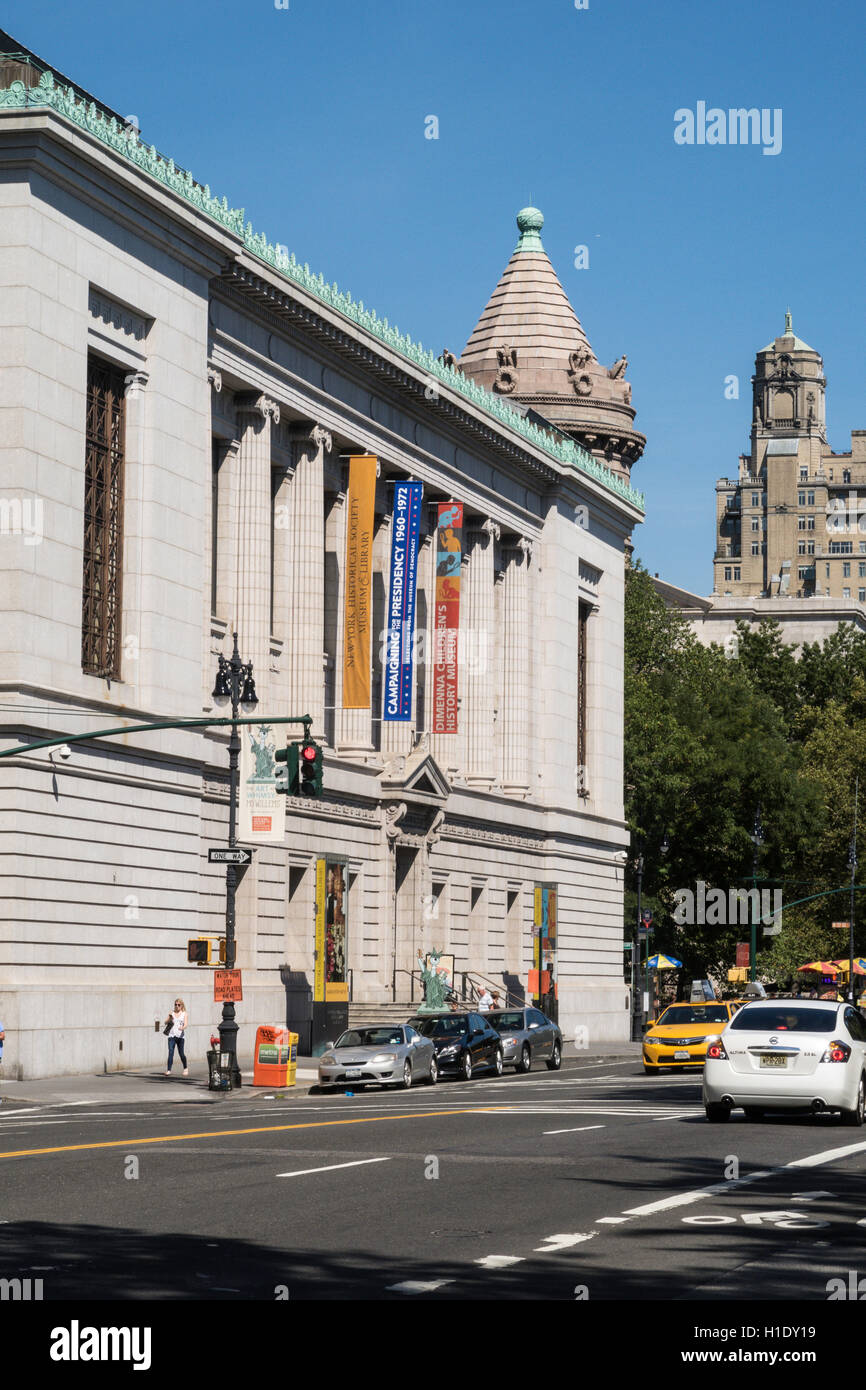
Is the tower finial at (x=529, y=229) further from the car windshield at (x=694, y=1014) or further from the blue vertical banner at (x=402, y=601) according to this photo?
the car windshield at (x=694, y=1014)

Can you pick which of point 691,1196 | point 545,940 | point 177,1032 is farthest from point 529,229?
point 691,1196

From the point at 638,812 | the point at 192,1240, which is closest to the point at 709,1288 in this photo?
the point at 192,1240

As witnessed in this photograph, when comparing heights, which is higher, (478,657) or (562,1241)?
(478,657)

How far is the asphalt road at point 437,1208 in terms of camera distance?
12.3 meters

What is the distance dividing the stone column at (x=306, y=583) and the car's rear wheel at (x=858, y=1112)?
3079 centimetres

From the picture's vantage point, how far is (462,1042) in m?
44.6

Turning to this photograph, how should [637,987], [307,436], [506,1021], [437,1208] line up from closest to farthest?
[437,1208] < [506,1021] < [307,436] < [637,987]

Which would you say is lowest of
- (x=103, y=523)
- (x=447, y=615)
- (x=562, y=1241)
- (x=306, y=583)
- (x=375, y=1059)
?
(x=375, y=1059)

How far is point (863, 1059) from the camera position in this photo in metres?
26.4

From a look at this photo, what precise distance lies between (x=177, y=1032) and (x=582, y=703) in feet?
133

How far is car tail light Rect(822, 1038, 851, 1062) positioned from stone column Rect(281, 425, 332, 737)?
1229 inches

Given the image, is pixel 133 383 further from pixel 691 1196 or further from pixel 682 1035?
pixel 691 1196

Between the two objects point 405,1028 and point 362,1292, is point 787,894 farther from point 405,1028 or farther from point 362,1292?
point 362,1292

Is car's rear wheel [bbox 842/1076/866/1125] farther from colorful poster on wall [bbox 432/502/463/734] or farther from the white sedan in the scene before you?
colorful poster on wall [bbox 432/502/463/734]
